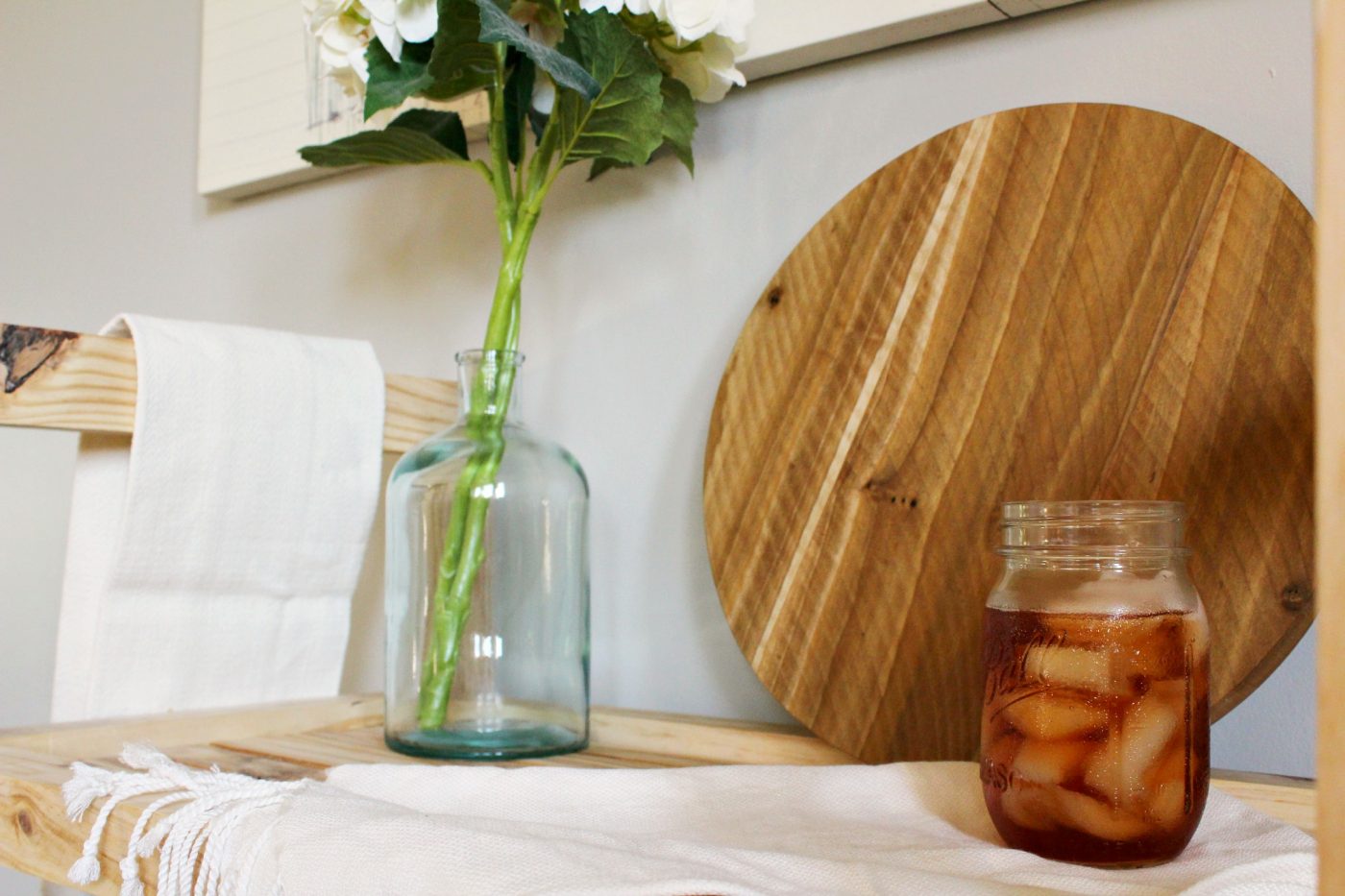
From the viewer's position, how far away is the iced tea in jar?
42 centimetres

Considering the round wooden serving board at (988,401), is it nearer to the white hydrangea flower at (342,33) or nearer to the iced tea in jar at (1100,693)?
the iced tea in jar at (1100,693)

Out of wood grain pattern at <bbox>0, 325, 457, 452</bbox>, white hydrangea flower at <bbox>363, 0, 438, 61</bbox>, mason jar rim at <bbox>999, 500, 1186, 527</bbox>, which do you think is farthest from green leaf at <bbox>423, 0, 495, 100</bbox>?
mason jar rim at <bbox>999, 500, 1186, 527</bbox>

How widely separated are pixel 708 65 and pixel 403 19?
0.61ft

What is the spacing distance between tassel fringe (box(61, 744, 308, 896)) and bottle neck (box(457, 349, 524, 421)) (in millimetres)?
284

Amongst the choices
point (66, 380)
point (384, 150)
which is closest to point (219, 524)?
point (66, 380)

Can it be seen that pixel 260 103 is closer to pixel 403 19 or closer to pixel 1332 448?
pixel 403 19

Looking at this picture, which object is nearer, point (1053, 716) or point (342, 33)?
point (1053, 716)

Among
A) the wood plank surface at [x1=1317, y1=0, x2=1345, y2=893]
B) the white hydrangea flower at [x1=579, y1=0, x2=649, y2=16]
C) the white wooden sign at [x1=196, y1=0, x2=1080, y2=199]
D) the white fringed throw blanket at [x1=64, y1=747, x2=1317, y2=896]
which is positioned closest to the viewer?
the wood plank surface at [x1=1317, y1=0, x2=1345, y2=893]

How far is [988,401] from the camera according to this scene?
0.63m

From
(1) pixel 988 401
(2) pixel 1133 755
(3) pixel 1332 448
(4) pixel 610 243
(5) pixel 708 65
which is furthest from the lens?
(4) pixel 610 243

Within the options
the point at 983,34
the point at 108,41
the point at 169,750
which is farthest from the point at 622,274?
the point at 108,41

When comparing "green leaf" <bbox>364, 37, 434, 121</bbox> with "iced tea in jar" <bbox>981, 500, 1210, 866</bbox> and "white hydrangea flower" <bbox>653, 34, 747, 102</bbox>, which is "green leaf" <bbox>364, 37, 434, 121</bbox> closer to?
"white hydrangea flower" <bbox>653, 34, 747, 102</bbox>

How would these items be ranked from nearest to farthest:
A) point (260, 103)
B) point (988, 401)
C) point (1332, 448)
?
point (1332, 448), point (988, 401), point (260, 103)

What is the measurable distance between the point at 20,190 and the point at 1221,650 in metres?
1.34
